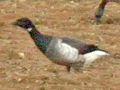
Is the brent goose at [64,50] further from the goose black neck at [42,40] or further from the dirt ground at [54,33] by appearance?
the dirt ground at [54,33]

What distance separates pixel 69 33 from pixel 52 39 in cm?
572

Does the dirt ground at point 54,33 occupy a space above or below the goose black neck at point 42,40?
below

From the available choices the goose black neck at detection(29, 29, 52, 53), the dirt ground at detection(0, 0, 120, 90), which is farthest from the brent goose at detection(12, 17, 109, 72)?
the dirt ground at detection(0, 0, 120, 90)

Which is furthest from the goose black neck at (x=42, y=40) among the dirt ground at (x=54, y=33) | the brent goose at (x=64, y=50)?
the dirt ground at (x=54, y=33)

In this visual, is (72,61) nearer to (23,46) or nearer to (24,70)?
(24,70)

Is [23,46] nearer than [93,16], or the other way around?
[23,46]

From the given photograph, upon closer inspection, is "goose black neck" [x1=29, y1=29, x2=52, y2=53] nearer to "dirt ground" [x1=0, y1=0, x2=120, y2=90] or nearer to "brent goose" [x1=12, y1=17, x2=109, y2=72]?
"brent goose" [x1=12, y1=17, x2=109, y2=72]

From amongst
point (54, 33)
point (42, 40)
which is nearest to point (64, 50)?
point (42, 40)

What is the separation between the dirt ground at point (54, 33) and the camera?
10203mm

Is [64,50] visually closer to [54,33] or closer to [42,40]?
[42,40]

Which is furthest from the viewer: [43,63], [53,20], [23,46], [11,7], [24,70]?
[11,7]

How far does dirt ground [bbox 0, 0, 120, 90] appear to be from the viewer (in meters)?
10.2

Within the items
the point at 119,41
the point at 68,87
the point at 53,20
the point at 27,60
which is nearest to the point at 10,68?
the point at 27,60

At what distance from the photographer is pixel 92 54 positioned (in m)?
10.9
